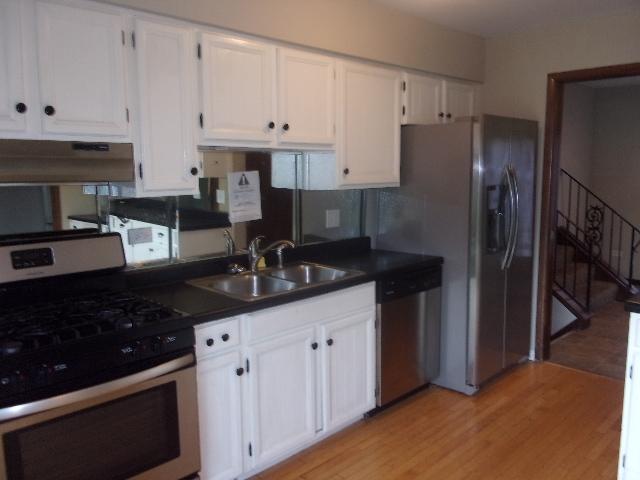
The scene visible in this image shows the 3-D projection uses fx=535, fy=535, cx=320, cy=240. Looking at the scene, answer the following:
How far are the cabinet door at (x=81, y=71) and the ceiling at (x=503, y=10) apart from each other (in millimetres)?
1723

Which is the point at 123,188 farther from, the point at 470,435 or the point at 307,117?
the point at 470,435

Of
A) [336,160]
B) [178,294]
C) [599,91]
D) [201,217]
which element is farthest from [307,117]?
[599,91]

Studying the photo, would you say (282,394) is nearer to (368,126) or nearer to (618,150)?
(368,126)

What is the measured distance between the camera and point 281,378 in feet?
8.45

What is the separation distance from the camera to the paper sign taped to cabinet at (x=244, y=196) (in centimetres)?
296

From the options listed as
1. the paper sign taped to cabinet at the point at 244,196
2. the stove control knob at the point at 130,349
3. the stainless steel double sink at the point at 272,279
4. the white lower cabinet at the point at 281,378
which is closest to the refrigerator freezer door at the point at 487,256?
the white lower cabinet at the point at 281,378

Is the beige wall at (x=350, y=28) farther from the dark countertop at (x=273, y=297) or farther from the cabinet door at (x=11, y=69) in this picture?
the dark countertop at (x=273, y=297)

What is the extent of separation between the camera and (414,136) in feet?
11.4

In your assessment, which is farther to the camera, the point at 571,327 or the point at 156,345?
the point at 571,327

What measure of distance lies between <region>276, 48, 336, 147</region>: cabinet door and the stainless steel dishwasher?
0.93 m

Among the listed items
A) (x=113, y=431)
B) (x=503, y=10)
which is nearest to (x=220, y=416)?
(x=113, y=431)

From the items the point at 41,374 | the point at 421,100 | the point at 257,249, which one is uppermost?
the point at 421,100

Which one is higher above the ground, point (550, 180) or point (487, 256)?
point (550, 180)

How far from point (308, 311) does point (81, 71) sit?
1.46 m
